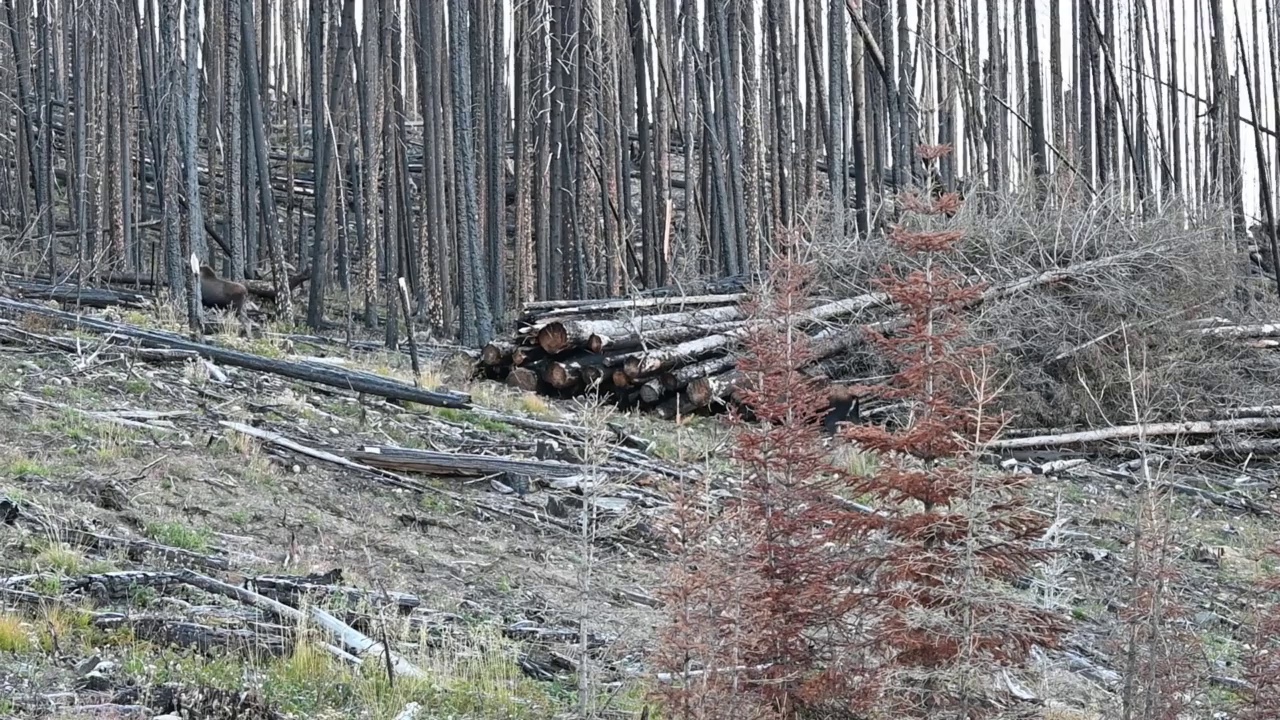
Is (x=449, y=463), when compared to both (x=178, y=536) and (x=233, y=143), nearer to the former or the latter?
(x=178, y=536)

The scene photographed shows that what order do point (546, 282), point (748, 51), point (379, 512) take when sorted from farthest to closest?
1. point (748, 51)
2. point (546, 282)
3. point (379, 512)

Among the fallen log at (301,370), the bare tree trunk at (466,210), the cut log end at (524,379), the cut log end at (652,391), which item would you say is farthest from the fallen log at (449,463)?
the bare tree trunk at (466,210)

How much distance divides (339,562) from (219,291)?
8.78 m

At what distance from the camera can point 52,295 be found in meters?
13.2

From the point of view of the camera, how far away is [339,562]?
257 inches

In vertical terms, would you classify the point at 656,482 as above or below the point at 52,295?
below

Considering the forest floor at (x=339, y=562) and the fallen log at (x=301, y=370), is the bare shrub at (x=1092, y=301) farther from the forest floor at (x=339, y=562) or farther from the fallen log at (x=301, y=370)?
the fallen log at (x=301, y=370)

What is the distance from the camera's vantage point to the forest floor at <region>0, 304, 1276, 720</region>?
183 inches

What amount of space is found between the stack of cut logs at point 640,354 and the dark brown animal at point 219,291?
3701 millimetres

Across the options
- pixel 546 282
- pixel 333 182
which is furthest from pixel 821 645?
pixel 333 182

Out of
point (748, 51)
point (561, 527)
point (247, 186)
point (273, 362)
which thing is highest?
point (748, 51)

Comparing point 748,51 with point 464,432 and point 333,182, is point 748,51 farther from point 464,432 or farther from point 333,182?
point 464,432

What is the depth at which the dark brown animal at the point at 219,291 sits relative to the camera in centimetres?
1443

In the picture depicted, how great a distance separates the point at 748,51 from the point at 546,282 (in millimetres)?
5786
